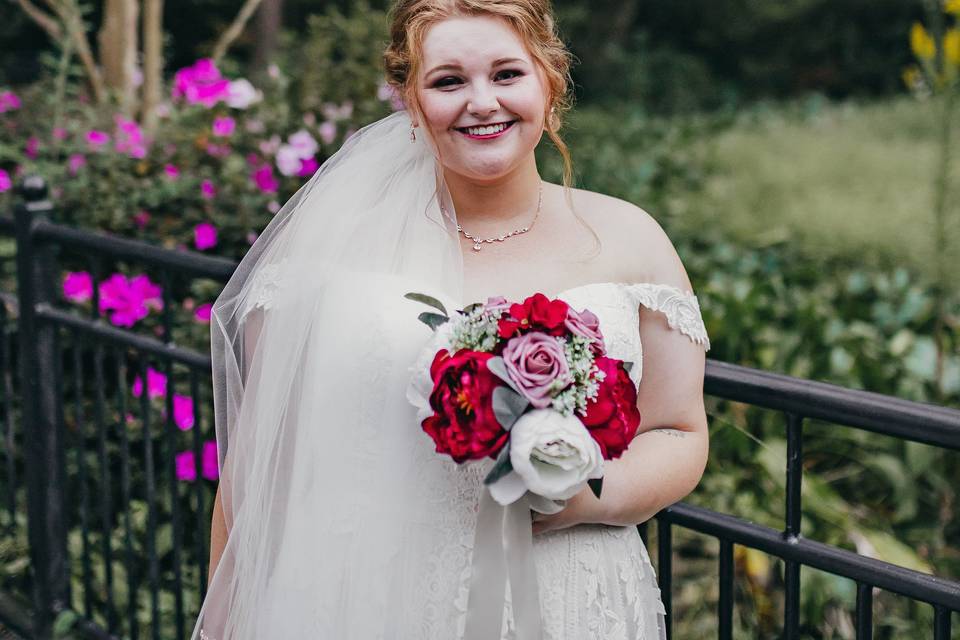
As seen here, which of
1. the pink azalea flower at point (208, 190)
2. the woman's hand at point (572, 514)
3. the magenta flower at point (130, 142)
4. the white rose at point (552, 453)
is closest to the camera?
the white rose at point (552, 453)

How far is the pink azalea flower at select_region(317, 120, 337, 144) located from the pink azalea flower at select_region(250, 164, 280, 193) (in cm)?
28

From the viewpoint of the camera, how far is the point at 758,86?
22031 mm

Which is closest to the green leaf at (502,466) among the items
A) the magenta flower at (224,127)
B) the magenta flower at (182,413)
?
the magenta flower at (182,413)

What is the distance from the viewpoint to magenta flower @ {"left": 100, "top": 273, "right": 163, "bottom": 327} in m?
3.79

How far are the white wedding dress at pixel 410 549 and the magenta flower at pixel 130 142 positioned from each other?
2665 millimetres

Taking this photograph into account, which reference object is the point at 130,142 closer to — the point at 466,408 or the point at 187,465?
the point at 187,465

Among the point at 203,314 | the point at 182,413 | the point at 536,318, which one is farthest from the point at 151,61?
the point at 536,318

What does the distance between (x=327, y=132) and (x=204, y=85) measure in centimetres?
66

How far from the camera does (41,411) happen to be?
3.46m

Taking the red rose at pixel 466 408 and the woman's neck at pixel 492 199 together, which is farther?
the woman's neck at pixel 492 199

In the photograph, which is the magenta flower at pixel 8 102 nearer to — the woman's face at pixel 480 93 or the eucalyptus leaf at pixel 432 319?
the woman's face at pixel 480 93

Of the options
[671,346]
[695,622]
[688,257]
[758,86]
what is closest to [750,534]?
[671,346]

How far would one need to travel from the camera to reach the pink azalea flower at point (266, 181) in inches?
159

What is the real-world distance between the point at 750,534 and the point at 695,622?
5.79ft
